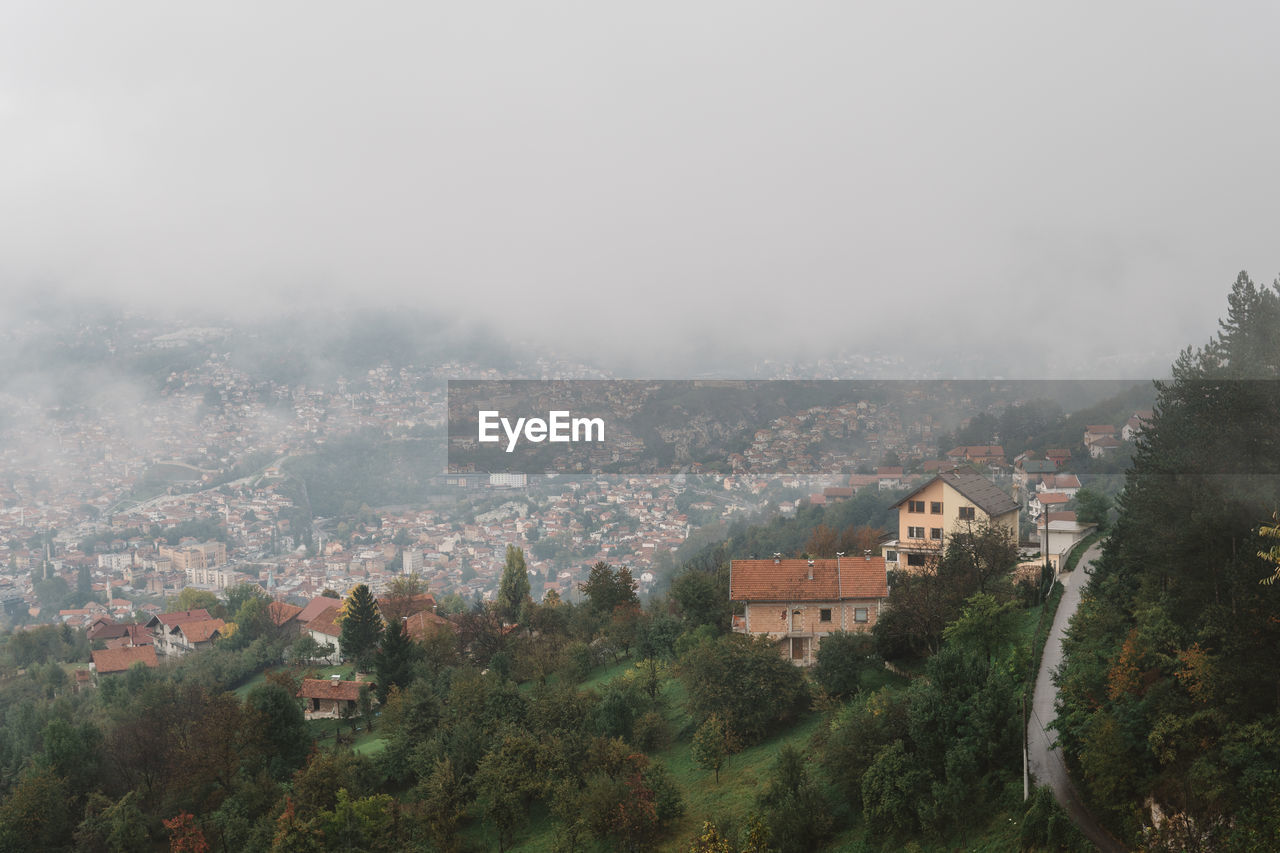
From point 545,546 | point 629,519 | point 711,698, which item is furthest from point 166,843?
point 629,519

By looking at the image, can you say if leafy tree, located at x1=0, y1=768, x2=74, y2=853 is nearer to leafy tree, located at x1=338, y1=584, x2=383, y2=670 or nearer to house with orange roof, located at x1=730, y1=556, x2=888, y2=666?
leafy tree, located at x1=338, y1=584, x2=383, y2=670

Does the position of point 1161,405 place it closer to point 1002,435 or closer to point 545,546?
point 1002,435

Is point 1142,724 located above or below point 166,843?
above

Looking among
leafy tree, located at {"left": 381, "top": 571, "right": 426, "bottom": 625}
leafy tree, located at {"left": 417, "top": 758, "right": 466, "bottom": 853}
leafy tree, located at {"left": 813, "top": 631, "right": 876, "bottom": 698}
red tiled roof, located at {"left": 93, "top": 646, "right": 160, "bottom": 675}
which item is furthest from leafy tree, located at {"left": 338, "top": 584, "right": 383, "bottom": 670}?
leafy tree, located at {"left": 813, "top": 631, "right": 876, "bottom": 698}

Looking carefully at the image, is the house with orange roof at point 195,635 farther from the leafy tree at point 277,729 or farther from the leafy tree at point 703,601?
the leafy tree at point 703,601

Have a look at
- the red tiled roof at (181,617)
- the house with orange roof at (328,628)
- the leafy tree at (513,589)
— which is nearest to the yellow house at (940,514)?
the leafy tree at (513,589)

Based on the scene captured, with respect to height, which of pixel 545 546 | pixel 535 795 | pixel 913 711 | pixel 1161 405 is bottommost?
pixel 545 546

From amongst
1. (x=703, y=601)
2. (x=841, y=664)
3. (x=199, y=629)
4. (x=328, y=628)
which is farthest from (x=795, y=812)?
(x=199, y=629)
